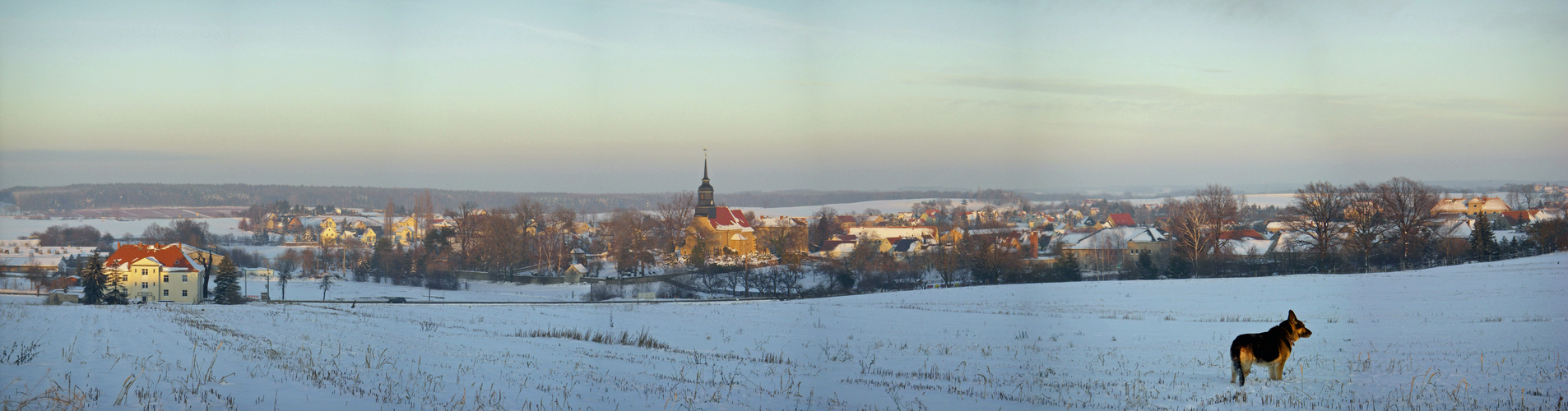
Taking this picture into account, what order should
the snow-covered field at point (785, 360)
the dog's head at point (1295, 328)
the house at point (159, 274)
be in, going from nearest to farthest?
the snow-covered field at point (785, 360) → the dog's head at point (1295, 328) → the house at point (159, 274)

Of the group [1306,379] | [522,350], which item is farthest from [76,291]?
[1306,379]

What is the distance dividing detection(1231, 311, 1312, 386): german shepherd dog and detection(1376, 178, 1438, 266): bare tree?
4622 centimetres

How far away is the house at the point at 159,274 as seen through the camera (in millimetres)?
44594

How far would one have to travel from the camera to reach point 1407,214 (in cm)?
4862

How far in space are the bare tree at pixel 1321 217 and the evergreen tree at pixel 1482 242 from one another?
5.93 meters

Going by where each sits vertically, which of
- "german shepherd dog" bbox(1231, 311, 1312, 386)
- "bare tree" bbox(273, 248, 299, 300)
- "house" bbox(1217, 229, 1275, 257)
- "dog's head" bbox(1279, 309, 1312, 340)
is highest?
"dog's head" bbox(1279, 309, 1312, 340)

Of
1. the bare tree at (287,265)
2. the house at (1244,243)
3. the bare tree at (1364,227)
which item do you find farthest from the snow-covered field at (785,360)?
the bare tree at (287,265)

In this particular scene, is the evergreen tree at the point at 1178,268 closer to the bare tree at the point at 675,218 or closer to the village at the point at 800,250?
the village at the point at 800,250

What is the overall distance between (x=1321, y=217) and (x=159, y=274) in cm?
6231

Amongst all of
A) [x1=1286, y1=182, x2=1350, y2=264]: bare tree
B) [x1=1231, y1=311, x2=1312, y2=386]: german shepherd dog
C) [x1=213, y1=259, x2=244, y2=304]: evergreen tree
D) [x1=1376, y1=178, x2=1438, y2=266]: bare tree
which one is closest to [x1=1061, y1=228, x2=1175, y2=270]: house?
[x1=1286, y1=182, x2=1350, y2=264]: bare tree

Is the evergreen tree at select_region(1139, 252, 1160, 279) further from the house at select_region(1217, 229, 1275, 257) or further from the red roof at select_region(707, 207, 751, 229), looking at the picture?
the red roof at select_region(707, 207, 751, 229)

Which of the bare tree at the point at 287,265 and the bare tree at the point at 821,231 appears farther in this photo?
the bare tree at the point at 821,231

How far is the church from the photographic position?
71425 millimetres

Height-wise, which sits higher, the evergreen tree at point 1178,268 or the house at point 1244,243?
the house at point 1244,243
